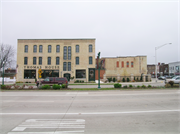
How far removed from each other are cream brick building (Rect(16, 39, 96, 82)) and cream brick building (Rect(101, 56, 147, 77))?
31.3 ft

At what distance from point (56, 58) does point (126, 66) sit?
929 inches

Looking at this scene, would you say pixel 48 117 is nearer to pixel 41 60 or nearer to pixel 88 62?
pixel 88 62

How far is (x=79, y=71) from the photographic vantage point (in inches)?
1455

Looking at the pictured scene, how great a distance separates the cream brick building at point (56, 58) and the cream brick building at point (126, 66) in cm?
953

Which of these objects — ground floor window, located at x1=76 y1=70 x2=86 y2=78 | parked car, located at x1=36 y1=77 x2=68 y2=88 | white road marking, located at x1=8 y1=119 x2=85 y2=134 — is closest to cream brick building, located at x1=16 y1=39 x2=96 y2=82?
ground floor window, located at x1=76 y1=70 x2=86 y2=78

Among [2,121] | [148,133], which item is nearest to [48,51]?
[2,121]

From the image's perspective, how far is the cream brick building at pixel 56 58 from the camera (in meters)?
36.8

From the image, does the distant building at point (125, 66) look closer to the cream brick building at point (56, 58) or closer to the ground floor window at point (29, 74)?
the cream brick building at point (56, 58)

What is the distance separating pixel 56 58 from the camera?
123ft

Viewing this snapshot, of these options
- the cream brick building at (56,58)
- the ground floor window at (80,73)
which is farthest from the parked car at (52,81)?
the ground floor window at (80,73)

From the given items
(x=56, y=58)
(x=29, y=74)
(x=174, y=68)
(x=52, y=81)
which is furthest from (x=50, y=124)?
(x=174, y=68)

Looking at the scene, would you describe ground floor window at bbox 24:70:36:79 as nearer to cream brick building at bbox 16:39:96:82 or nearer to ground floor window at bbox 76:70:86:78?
cream brick building at bbox 16:39:96:82

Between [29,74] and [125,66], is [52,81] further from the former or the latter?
[125,66]

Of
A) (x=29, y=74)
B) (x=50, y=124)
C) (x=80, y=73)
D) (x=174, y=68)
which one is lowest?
(x=50, y=124)
